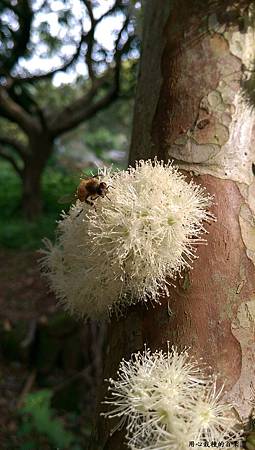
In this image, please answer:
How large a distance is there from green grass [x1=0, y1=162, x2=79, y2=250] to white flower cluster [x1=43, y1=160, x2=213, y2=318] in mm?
5530

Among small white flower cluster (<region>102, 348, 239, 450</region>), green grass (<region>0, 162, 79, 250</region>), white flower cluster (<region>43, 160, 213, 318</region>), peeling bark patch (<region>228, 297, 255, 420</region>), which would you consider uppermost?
green grass (<region>0, 162, 79, 250</region>)

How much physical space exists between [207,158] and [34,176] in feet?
24.9

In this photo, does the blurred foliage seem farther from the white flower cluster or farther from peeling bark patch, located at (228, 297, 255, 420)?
peeling bark patch, located at (228, 297, 255, 420)

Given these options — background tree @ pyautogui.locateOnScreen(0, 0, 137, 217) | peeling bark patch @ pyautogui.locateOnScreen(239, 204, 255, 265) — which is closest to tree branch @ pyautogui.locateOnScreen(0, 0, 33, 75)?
background tree @ pyautogui.locateOnScreen(0, 0, 137, 217)

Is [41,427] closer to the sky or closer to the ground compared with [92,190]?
closer to the ground

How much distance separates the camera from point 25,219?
855 cm

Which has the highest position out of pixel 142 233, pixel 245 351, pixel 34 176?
pixel 34 176

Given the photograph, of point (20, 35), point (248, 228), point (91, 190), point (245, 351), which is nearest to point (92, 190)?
point (91, 190)

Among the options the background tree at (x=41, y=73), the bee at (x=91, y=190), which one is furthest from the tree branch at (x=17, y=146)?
the bee at (x=91, y=190)

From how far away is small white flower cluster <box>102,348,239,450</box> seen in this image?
97 cm

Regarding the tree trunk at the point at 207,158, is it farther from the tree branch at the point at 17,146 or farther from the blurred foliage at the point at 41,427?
the tree branch at the point at 17,146

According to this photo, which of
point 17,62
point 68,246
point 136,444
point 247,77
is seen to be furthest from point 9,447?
point 17,62

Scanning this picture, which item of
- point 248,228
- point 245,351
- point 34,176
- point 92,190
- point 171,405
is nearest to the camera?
point 171,405

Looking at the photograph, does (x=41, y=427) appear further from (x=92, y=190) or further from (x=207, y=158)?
(x=207, y=158)
